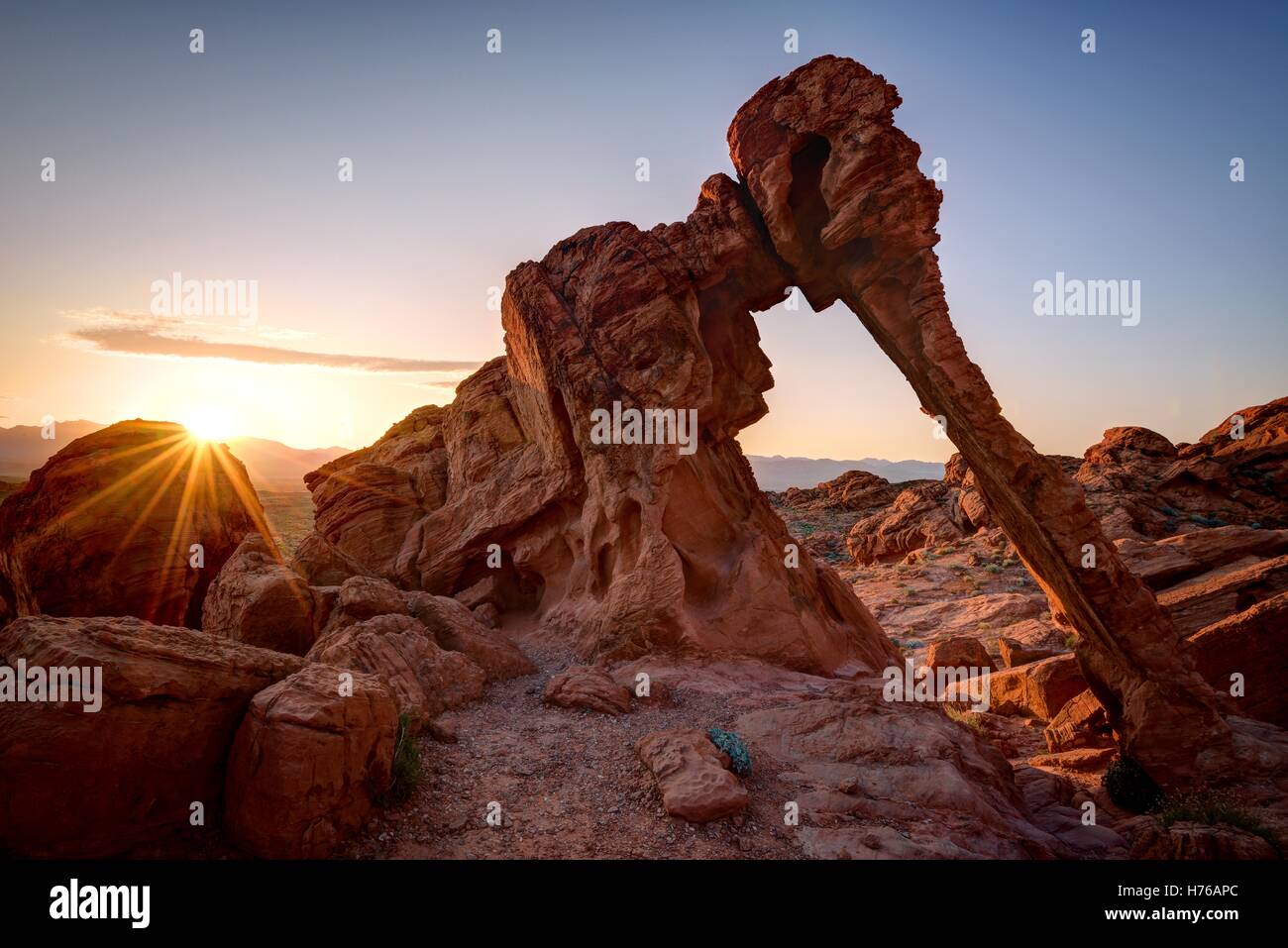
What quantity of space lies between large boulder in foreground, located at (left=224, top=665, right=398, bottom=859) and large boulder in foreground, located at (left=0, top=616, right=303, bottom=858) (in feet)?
1.11

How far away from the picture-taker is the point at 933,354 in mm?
14273

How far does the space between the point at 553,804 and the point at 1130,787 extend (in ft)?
38.1

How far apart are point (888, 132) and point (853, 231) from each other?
2.16 meters

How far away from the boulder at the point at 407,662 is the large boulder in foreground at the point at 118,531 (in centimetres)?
679

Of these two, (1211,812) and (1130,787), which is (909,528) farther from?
(1211,812)

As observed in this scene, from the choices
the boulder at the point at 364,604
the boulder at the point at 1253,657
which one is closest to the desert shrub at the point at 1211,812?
the boulder at the point at 1253,657

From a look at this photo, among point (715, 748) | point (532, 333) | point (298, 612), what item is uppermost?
point (532, 333)

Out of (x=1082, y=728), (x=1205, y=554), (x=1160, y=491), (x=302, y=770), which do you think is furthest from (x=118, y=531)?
(x=1160, y=491)

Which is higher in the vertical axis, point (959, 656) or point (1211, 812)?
point (1211, 812)

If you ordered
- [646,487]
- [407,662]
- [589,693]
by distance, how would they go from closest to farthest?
1. [407,662]
2. [589,693]
3. [646,487]

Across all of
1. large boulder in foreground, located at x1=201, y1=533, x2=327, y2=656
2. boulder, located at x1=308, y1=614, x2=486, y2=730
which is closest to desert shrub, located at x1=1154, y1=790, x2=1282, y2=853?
boulder, located at x1=308, y1=614, x2=486, y2=730

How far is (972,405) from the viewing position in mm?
14133
